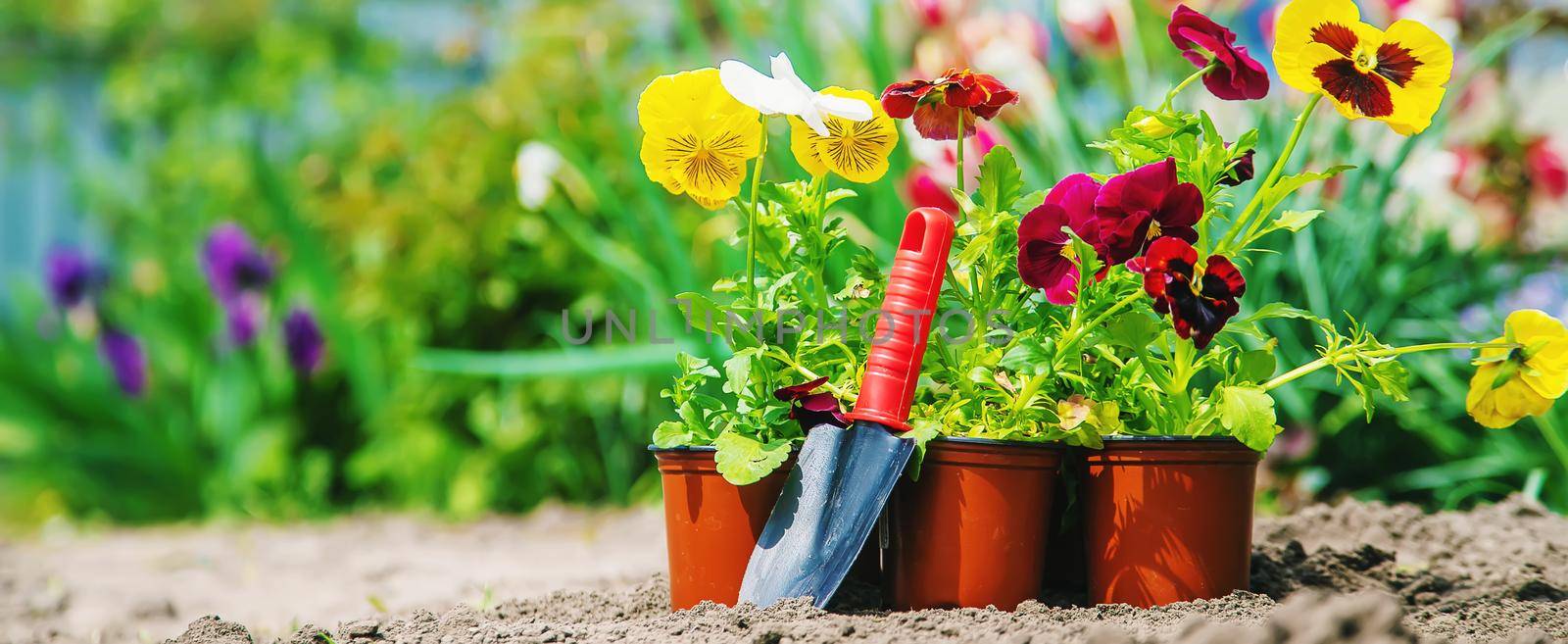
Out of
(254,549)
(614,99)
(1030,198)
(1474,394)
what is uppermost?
(614,99)

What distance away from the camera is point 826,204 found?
46.4 inches

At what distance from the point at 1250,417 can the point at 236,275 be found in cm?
305

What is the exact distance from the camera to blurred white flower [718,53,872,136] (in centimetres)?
103

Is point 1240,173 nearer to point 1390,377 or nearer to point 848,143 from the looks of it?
point 1390,377

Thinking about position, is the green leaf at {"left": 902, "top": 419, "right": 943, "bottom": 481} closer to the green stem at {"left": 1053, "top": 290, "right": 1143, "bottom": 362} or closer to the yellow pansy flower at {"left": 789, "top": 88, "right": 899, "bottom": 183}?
the green stem at {"left": 1053, "top": 290, "right": 1143, "bottom": 362}

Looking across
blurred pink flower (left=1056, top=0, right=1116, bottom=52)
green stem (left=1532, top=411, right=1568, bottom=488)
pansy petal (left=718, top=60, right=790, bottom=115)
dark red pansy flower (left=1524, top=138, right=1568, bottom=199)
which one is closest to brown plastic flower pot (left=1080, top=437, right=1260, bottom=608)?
pansy petal (left=718, top=60, right=790, bottom=115)

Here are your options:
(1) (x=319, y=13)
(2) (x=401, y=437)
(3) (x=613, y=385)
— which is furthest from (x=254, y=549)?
(1) (x=319, y=13)

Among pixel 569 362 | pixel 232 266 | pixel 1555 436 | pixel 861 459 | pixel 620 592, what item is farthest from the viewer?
pixel 232 266

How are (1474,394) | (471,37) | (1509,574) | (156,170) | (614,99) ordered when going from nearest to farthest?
(1474,394) → (1509,574) → (614,99) → (471,37) → (156,170)

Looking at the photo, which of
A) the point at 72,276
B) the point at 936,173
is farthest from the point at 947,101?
the point at 72,276

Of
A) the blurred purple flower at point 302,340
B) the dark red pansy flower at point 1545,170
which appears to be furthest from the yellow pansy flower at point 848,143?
the blurred purple flower at point 302,340

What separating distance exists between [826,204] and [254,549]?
1915 millimetres

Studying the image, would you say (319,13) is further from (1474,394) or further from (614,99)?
(1474,394)

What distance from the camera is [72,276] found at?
3.65 meters
